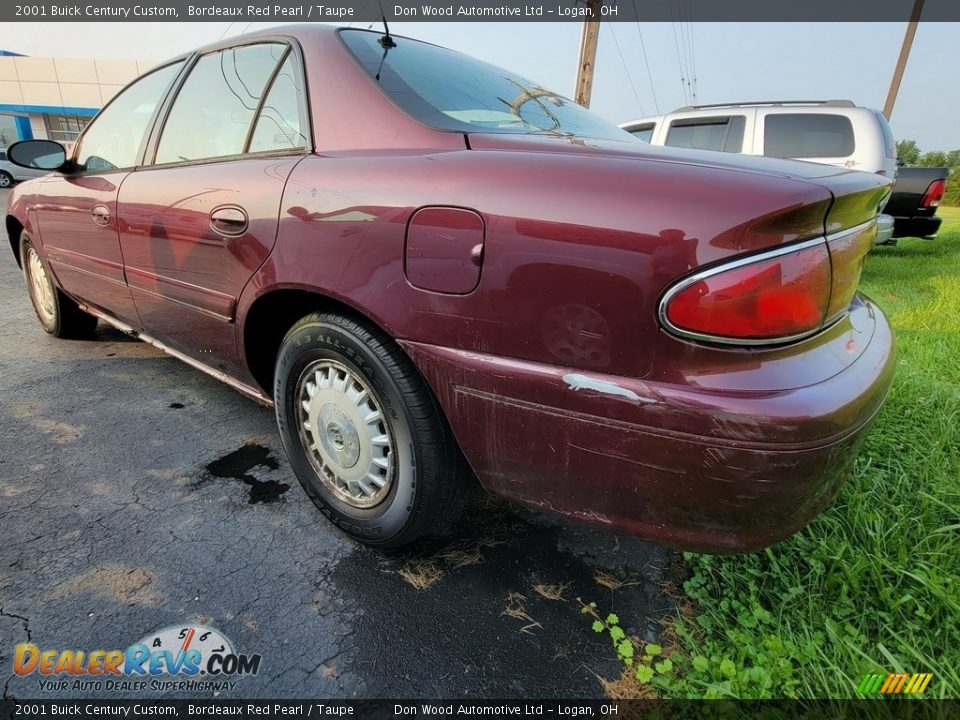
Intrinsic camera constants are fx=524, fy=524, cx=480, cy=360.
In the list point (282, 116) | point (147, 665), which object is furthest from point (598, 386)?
point (282, 116)

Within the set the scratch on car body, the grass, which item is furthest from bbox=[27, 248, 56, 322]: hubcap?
the grass

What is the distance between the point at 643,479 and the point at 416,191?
2.97 ft

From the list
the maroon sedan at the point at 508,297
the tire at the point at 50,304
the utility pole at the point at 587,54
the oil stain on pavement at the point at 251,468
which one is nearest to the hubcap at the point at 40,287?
the tire at the point at 50,304

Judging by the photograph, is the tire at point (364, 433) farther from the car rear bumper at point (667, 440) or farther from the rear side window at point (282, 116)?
the rear side window at point (282, 116)

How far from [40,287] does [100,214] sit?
5.63 ft

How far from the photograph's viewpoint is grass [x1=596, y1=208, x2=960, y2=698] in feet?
4.37

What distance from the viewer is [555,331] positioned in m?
1.20

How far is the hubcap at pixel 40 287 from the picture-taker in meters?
3.61

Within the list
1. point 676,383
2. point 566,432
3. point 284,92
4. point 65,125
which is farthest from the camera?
point 65,125

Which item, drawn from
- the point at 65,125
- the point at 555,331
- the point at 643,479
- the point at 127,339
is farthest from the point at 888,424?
the point at 65,125

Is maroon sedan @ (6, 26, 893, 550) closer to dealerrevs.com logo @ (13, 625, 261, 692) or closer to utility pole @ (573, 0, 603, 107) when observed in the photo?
dealerrevs.com logo @ (13, 625, 261, 692)

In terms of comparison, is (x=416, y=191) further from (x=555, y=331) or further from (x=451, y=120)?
(x=555, y=331)

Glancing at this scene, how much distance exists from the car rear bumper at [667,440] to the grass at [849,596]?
16.8 inches

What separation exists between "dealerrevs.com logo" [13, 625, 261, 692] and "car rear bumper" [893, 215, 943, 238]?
7.92 meters
